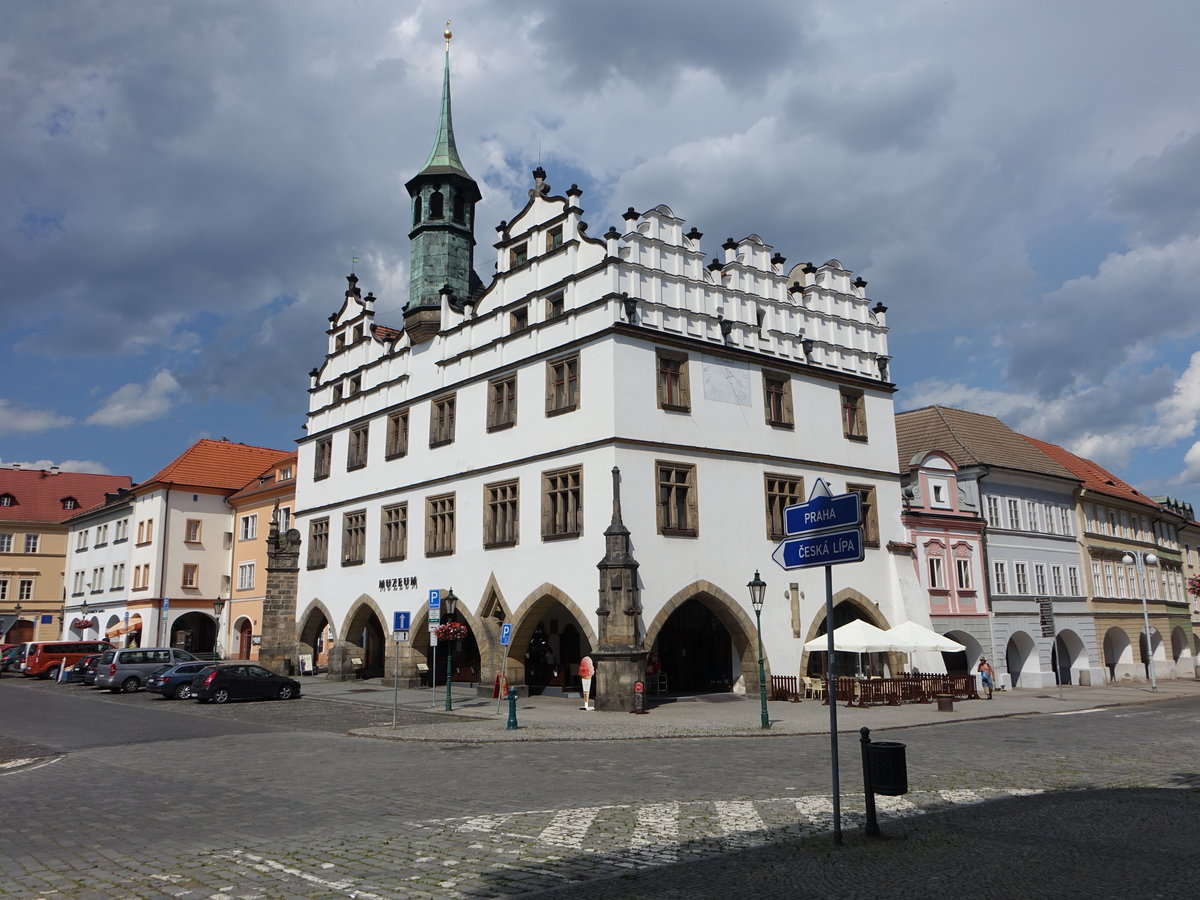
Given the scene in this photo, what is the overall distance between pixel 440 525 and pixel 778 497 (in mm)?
12492

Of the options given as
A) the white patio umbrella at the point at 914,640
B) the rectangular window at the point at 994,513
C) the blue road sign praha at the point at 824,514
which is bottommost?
the white patio umbrella at the point at 914,640

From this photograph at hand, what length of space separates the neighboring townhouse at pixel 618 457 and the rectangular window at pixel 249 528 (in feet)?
58.4

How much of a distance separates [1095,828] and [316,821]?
27.0 ft

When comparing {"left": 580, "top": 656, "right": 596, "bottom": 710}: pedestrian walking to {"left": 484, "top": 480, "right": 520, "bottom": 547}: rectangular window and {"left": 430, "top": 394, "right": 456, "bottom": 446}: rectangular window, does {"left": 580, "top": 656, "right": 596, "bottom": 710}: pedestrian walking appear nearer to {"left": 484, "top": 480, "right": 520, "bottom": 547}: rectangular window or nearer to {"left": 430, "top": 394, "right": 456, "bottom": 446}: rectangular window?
{"left": 484, "top": 480, "right": 520, "bottom": 547}: rectangular window

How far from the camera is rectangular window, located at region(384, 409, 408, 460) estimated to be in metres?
38.7

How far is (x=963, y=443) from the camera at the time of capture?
138 feet

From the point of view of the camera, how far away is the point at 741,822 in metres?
10.0

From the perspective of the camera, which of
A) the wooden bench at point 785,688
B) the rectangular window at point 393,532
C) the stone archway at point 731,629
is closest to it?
the stone archway at point 731,629

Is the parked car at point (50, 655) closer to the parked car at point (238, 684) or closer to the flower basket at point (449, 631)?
the parked car at point (238, 684)

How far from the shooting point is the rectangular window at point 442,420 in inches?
1419

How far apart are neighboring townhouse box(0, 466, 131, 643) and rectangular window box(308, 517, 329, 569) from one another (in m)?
39.1

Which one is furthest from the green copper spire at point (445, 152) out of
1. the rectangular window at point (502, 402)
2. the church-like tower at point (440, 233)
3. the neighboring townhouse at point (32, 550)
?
the neighboring townhouse at point (32, 550)

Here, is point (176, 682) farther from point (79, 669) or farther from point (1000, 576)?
point (1000, 576)

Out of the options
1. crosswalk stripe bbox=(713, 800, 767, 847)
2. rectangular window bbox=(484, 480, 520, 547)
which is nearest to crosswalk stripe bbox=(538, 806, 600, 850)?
crosswalk stripe bbox=(713, 800, 767, 847)
